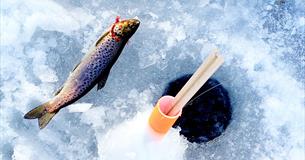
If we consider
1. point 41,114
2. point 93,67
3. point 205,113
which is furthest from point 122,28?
point 205,113

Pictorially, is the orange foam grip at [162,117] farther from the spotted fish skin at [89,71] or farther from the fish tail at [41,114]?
the fish tail at [41,114]

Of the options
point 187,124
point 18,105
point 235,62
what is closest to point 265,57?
point 235,62

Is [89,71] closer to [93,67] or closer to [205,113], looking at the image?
[93,67]

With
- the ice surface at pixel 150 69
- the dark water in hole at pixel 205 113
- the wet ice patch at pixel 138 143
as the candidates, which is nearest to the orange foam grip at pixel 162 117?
the wet ice patch at pixel 138 143

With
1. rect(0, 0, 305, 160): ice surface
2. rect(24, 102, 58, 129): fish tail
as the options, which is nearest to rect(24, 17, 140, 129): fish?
rect(24, 102, 58, 129): fish tail

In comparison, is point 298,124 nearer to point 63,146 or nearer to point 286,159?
point 286,159
